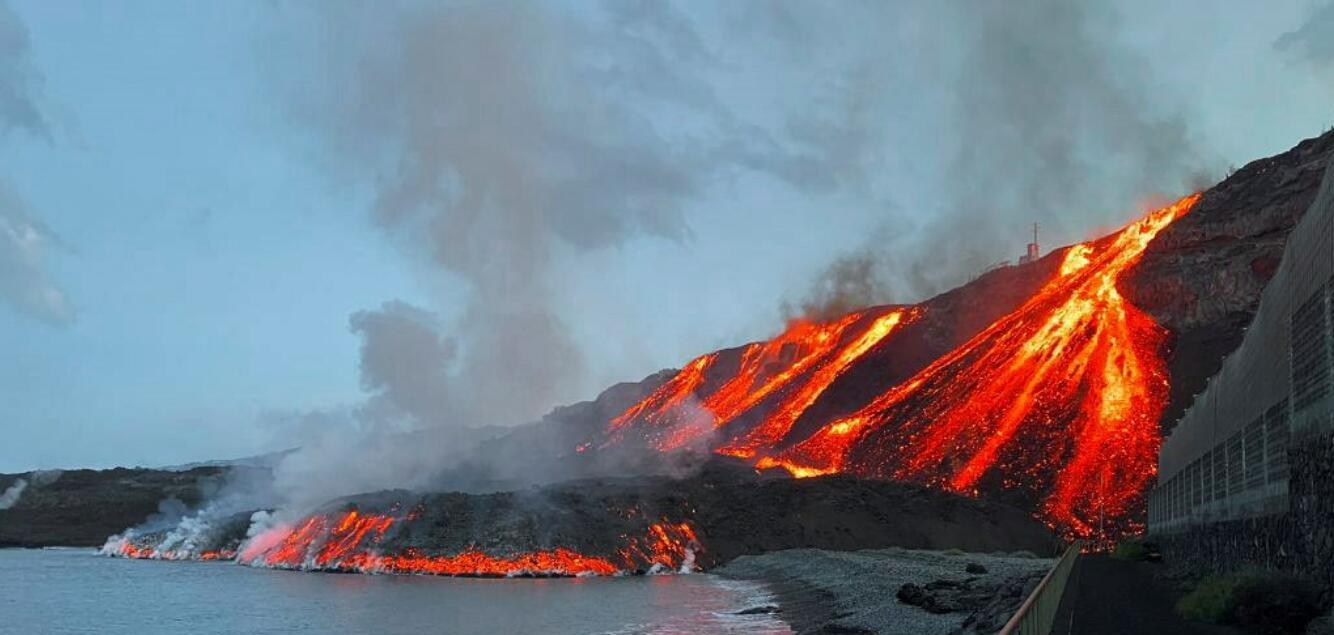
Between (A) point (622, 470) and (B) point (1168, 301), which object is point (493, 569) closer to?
(A) point (622, 470)

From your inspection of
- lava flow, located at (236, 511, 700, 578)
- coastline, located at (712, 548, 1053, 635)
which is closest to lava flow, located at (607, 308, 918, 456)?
lava flow, located at (236, 511, 700, 578)

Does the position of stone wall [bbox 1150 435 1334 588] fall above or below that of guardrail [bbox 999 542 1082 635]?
above

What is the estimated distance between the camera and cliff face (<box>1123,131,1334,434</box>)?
121 metres

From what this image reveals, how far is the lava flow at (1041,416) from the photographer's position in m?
107

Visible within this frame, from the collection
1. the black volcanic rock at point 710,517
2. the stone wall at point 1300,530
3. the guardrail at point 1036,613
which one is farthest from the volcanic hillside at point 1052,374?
the guardrail at point 1036,613

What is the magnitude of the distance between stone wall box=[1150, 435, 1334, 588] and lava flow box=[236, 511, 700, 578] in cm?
5395

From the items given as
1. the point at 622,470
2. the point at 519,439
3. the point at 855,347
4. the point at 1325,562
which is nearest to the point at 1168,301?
the point at 855,347

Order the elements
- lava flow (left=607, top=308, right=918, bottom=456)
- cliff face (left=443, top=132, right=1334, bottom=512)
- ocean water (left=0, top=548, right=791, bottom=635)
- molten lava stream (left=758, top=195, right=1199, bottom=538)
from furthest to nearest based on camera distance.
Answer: lava flow (left=607, top=308, right=918, bottom=456), cliff face (left=443, top=132, right=1334, bottom=512), molten lava stream (left=758, top=195, right=1199, bottom=538), ocean water (left=0, top=548, right=791, bottom=635)

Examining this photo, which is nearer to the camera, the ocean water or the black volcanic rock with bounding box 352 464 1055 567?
the ocean water

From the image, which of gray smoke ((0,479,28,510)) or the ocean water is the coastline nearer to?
the ocean water

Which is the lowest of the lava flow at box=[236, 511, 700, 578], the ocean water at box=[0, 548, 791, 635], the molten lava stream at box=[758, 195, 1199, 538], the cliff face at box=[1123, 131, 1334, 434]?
the ocean water at box=[0, 548, 791, 635]

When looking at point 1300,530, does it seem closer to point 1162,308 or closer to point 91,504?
point 1162,308

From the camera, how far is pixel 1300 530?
21.0 meters

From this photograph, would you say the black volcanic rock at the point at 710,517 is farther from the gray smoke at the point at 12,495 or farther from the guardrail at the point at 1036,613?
the gray smoke at the point at 12,495
